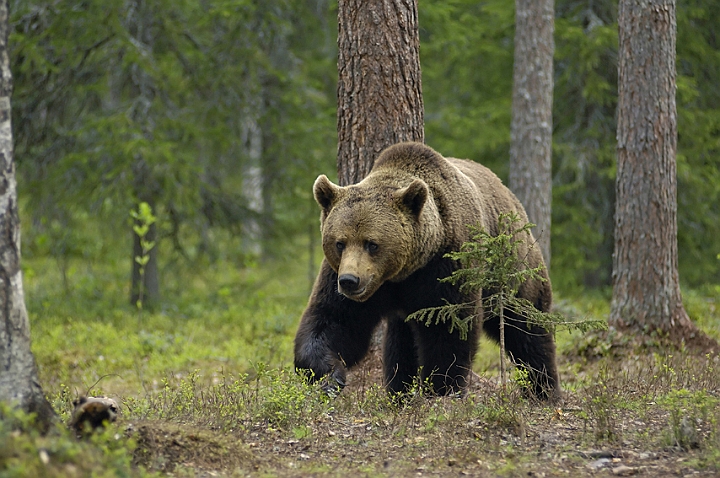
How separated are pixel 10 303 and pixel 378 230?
2.81 meters

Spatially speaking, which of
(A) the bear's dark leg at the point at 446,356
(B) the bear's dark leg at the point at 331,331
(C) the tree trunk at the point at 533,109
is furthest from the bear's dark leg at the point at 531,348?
(C) the tree trunk at the point at 533,109

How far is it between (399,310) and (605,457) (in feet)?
7.20

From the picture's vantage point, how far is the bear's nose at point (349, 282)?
18.1 ft

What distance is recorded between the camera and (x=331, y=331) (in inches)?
240

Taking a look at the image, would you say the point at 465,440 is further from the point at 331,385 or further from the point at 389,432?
the point at 331,385

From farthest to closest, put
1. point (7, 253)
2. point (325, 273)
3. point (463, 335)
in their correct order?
point (325, 273) < point (463, 335) < point (7, 253)

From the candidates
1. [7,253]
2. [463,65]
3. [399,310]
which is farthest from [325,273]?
[463,65]

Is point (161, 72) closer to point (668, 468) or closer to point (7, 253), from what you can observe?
point (7, 253)

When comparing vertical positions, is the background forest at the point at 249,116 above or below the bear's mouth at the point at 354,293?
above

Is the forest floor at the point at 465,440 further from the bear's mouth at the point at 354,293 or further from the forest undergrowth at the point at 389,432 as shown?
the bear's mouth at the point at 354,293

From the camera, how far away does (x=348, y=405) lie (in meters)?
5.72

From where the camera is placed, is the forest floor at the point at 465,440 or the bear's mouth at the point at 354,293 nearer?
the forest floor at the point at 465,440

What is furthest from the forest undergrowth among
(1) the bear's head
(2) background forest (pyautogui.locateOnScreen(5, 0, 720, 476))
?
(2) background forest (pyautogui.locateOnScreen(5, 0, 720, 476))

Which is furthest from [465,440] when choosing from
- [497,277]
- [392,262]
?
[392,262]
